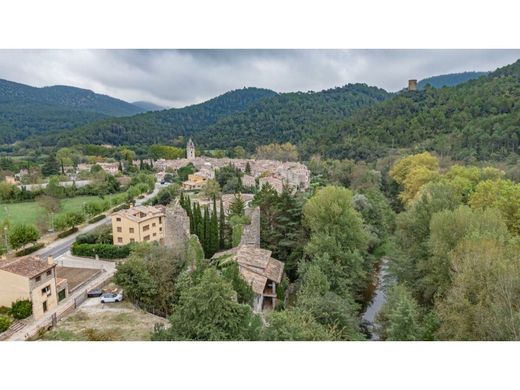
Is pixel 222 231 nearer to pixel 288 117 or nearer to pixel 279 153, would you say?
pixel 279 153

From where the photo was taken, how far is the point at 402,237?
18.4 m

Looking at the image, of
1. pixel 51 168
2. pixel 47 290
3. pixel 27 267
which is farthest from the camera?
pixel 51 168

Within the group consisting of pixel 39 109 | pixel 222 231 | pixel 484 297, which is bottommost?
pixel 222 231

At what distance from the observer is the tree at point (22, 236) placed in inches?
851

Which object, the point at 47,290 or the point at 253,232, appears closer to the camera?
the point at 47,290

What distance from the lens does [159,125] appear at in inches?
4609

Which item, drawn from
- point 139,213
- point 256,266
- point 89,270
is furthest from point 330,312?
point 139,213

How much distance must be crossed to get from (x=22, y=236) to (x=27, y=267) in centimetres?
930

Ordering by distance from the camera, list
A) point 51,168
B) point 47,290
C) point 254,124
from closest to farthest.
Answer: point 47,290 → point 51,168 → point 254,124

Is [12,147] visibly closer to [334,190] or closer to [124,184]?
[124,184]

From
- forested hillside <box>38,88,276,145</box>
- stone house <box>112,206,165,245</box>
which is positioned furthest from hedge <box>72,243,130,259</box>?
forested hillside <box>38,88,276,145</box>

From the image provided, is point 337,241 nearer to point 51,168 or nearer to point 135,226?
point 135,226

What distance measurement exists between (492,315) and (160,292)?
440 inches

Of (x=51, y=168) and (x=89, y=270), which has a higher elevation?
(x=51, y=168)
